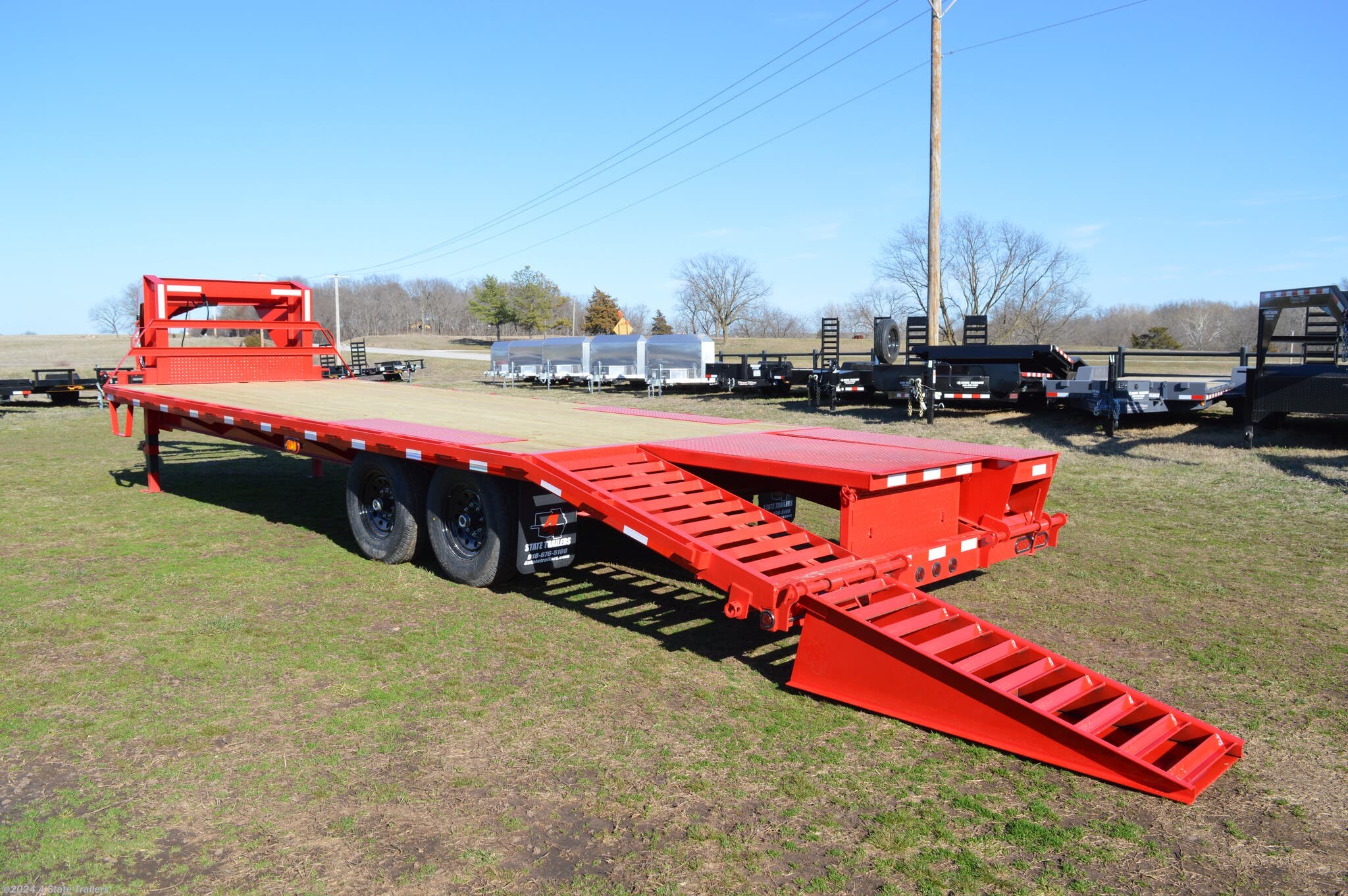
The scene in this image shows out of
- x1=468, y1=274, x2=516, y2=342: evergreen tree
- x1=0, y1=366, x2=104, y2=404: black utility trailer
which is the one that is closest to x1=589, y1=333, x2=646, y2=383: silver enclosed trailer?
x1=0, y1=366, x2=104, y2=404: black utility trailer

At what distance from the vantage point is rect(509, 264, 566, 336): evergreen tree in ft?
219

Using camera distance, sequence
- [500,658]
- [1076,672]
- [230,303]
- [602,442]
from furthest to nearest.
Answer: [230,303]
[602,442]
[500,658]
[1076,672]

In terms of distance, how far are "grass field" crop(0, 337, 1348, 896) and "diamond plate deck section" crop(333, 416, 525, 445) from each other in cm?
102

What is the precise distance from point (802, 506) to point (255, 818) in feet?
24.1

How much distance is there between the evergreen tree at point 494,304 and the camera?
67.1 m

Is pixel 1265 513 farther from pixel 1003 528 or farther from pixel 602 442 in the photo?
pixel 602 442

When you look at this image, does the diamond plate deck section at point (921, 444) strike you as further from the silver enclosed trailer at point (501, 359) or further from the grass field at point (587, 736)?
the silver enclosed trailer at point (501, 359)

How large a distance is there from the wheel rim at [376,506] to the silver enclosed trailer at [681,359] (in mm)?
18348

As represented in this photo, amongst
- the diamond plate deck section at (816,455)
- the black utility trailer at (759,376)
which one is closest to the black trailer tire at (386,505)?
the diamond plate deck section at (816,455)

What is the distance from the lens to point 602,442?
655 cm

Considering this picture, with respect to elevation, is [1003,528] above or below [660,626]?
above

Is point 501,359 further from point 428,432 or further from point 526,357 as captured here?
point 428,432

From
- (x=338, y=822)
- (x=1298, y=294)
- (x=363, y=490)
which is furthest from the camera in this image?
(x=1298, y=294)

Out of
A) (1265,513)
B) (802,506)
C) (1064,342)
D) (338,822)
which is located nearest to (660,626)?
(338,822)
